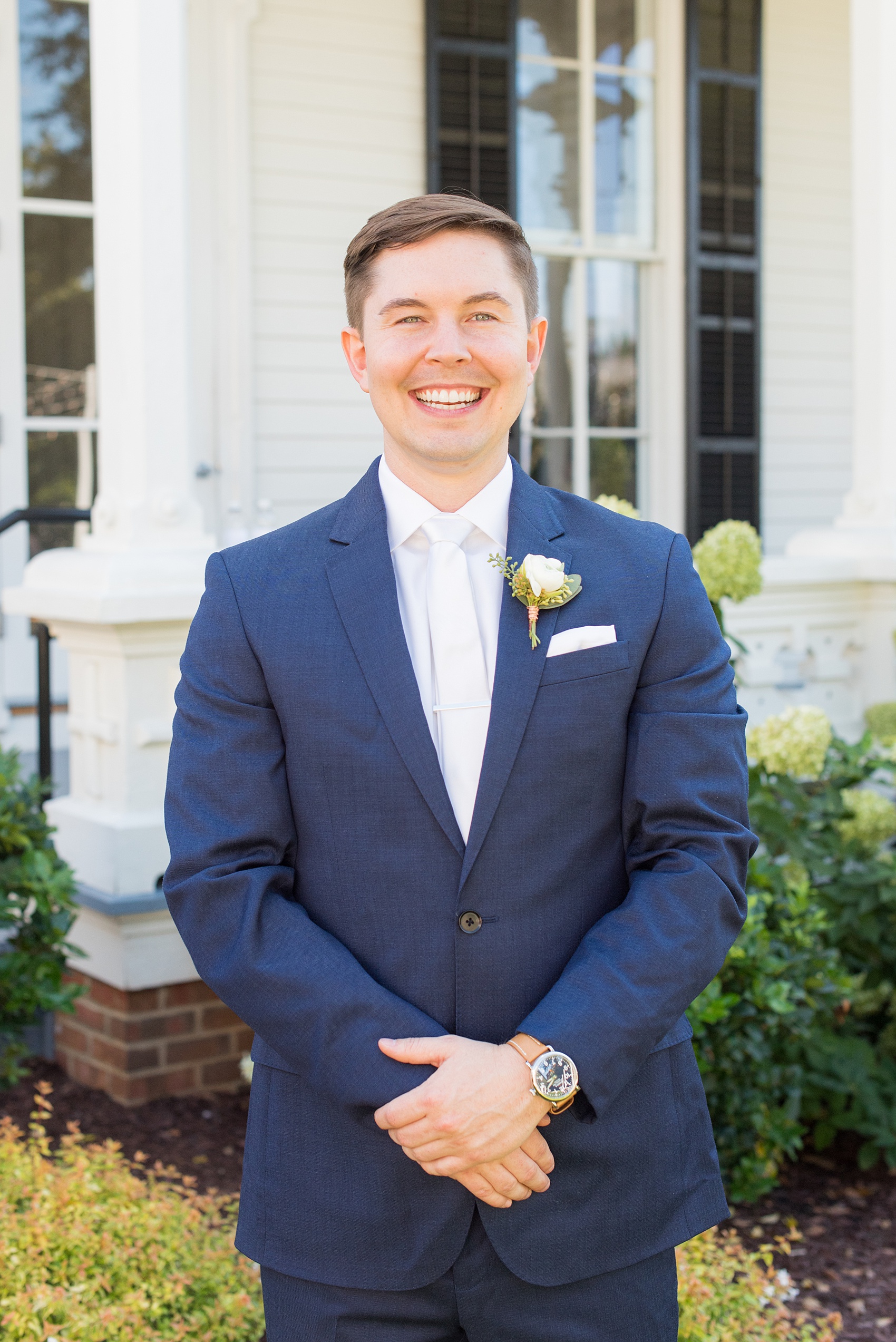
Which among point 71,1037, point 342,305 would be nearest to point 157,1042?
point 71,1037

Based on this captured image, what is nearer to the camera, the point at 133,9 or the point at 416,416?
the point at 416,416

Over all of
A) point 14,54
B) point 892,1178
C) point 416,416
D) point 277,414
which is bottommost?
point 892,1178

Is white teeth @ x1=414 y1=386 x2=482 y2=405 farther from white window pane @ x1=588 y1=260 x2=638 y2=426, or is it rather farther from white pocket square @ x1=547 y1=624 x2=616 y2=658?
white window pane @ x1=588 y1=260 x2=638 y2=426

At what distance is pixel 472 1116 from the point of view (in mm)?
1472

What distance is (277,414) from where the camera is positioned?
5734 mm

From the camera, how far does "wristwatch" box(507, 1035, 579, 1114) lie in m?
1.50

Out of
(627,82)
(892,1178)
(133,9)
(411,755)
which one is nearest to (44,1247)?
(411,755)

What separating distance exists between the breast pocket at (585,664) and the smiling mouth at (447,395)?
0.34 meters

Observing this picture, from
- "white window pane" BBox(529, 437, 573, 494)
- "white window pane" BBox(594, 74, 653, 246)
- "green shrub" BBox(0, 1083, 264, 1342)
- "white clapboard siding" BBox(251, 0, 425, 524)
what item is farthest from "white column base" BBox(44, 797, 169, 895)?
"white window pane" BBox(594, 74, 653, 246)

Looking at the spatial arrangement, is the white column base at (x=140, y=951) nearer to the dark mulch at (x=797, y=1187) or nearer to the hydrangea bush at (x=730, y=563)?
the dark mulch at (x=797, y=1187)

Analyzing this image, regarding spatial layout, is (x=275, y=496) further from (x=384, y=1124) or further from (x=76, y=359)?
(x=384, y=1124)

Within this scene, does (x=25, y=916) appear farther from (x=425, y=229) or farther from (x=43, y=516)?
(x=425, y=229)

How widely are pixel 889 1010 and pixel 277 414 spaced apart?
3.49 m

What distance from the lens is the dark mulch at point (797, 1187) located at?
9.82ft
